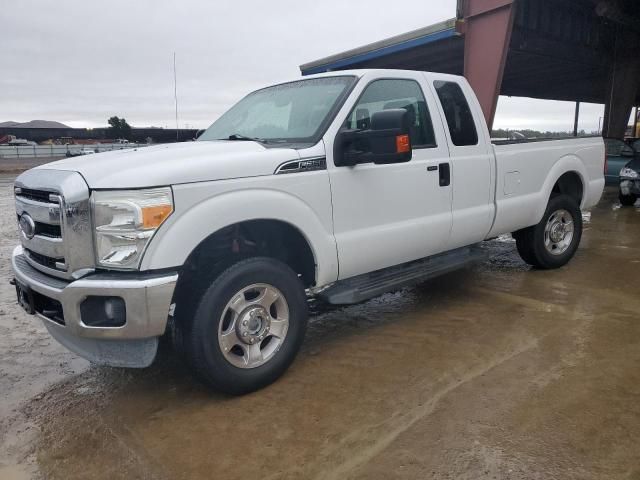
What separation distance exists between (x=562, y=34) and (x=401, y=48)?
13.5ft

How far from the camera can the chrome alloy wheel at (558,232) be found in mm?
5844

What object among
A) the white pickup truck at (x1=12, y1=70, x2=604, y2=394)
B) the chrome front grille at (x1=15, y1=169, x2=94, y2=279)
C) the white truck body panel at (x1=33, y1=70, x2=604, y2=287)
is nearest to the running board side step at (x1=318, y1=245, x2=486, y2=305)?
the white pickup truck at (x1=12, y1=70, x2=604, y2=394)

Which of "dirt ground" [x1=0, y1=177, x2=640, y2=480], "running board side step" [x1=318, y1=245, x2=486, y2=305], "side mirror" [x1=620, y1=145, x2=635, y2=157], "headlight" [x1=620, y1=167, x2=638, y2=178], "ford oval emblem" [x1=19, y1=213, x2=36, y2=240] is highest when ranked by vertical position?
"side mirror" [x1=620, y1=145, x2=635, y2=157]

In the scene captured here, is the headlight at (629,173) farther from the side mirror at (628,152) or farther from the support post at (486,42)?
the support post at (486,42)

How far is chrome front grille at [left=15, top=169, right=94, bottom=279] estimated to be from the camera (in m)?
2.87

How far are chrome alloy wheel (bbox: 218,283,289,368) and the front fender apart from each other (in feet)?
1.30

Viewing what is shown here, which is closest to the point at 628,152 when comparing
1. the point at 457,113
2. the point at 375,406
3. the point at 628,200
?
the point at 628,200

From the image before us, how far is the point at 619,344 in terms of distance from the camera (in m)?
3.88

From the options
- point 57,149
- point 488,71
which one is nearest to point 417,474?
point 488,71

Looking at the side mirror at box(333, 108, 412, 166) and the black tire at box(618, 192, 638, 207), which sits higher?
the side mirror at box(333, 108, 412, 166)

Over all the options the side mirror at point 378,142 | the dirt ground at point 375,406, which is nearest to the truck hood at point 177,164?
the side mirror at point 378,142

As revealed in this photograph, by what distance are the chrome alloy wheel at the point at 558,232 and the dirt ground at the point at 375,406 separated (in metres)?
Answer: 1.22

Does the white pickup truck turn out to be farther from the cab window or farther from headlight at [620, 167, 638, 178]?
headlight at [620, 167, 638, 178]

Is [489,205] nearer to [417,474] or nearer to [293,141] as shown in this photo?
[293,141]
